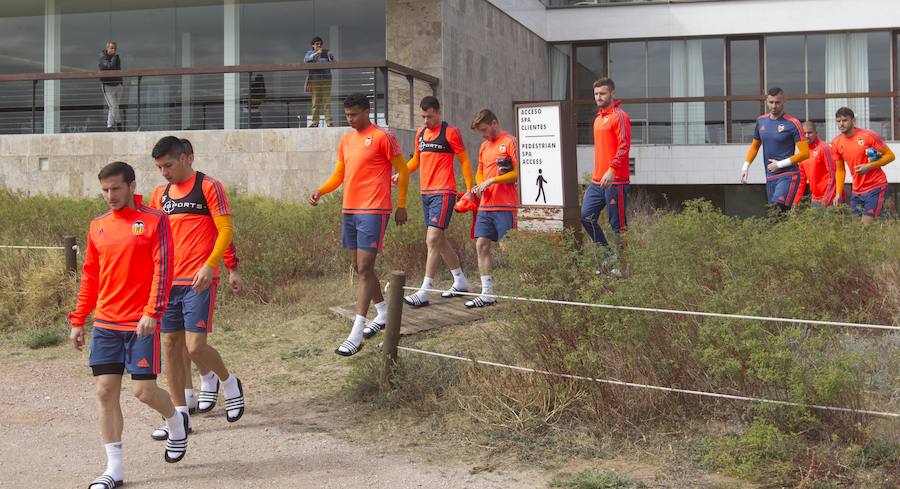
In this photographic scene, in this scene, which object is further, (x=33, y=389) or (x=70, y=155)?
(x=70, y=155)

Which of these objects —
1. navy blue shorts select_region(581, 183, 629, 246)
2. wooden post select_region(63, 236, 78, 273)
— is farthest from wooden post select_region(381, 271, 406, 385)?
wooden post select_region(63, 236, 78, 273)

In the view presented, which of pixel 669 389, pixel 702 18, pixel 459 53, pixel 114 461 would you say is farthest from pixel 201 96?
pixel 669 389

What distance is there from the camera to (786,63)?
82.4ft

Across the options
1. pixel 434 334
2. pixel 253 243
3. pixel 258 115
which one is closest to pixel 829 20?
pixel 258 115

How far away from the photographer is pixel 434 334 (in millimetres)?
8367

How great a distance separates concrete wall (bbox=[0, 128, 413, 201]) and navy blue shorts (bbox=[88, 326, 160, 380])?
36.5 feet

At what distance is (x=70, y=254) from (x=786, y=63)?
19.4 metres

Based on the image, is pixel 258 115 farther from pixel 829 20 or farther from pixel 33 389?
pixel 829 20

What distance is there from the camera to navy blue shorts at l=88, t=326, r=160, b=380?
18.2ft

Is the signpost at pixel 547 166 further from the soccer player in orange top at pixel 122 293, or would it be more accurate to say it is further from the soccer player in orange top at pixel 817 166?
the soccer player in orange top at pixel 817 166

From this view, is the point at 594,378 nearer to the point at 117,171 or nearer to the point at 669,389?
the point at 669,389

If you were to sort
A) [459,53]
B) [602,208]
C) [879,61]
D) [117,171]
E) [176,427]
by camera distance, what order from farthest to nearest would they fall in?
1. [879,61]
2. [459,53]
3. [602,208]
4. [176,427]
5. [117,171]

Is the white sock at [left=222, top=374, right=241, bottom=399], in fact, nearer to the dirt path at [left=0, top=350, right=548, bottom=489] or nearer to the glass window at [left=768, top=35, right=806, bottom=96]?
the dirt path at [left=0, top=350, right=548, bottom=489]

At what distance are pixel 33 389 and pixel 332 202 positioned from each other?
5.38 m
